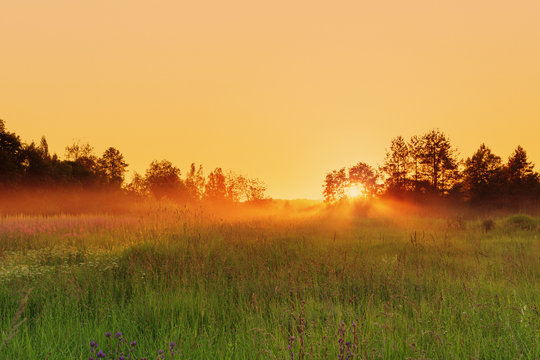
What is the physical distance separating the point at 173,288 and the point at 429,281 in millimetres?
4022

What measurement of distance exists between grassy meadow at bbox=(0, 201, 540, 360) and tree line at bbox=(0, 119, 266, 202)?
28.7 m

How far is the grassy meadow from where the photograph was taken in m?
2.99

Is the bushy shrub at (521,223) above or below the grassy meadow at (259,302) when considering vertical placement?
above

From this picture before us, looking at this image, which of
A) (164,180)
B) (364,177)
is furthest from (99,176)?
(364,177)

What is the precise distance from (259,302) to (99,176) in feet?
160

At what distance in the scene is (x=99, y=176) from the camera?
47344mm

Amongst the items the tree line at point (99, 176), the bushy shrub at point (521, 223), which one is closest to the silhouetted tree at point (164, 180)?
the tree line at point (99, 176)

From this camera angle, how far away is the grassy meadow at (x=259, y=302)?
2.99 meters

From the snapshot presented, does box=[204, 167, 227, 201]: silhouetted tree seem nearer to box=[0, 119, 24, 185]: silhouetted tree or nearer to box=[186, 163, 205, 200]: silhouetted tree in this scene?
box=[186, 163, 205, 200]: silhouetted tree

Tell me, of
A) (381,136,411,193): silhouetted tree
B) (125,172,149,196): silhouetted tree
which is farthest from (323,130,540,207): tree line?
(125,172,149,196): silhouetted tree

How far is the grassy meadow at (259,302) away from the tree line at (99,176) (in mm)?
28714

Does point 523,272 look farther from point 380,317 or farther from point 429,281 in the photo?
point 380,317

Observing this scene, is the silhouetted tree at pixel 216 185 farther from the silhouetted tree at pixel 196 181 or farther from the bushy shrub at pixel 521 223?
the bushy shrub at pixel 521 223

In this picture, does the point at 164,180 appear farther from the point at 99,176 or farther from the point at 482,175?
the point at 482,175
